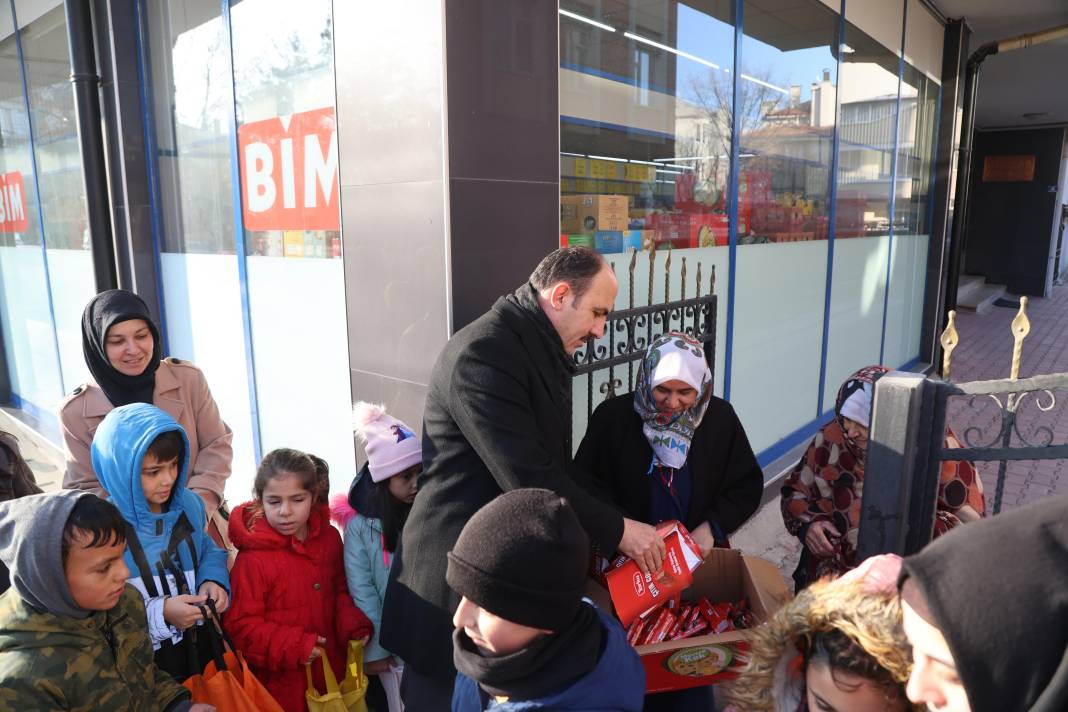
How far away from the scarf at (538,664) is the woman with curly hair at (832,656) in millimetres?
369

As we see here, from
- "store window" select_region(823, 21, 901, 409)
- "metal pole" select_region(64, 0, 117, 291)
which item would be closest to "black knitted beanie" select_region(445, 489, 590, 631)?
"metal pole" select_region(64, 0, 117, 291)

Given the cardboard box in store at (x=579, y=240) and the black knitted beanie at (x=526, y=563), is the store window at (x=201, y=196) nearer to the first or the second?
the cardboard box in store at (x=579, y=240)

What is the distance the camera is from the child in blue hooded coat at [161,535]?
208 centimetres

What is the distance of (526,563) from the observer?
1.28 m

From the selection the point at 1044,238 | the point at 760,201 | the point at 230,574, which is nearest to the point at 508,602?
the point at 230,574

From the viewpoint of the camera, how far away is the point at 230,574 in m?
2.26

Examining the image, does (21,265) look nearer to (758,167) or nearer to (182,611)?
(182,611)

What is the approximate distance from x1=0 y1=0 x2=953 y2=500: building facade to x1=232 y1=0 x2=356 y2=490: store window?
17 mm

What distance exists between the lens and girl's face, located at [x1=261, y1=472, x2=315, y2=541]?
2270 mm

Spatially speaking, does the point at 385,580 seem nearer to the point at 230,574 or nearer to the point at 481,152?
the point at 230,574

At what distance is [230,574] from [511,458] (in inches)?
43.9

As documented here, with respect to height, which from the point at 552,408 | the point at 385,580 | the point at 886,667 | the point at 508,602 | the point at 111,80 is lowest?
the point at 385,580

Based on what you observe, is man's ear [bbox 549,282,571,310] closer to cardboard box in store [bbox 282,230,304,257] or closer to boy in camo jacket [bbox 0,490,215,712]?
boy in camo jacket [bbox 0,490,215,712]

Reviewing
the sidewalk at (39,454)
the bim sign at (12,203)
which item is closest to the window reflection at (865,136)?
the sidewalk at (39,454)
